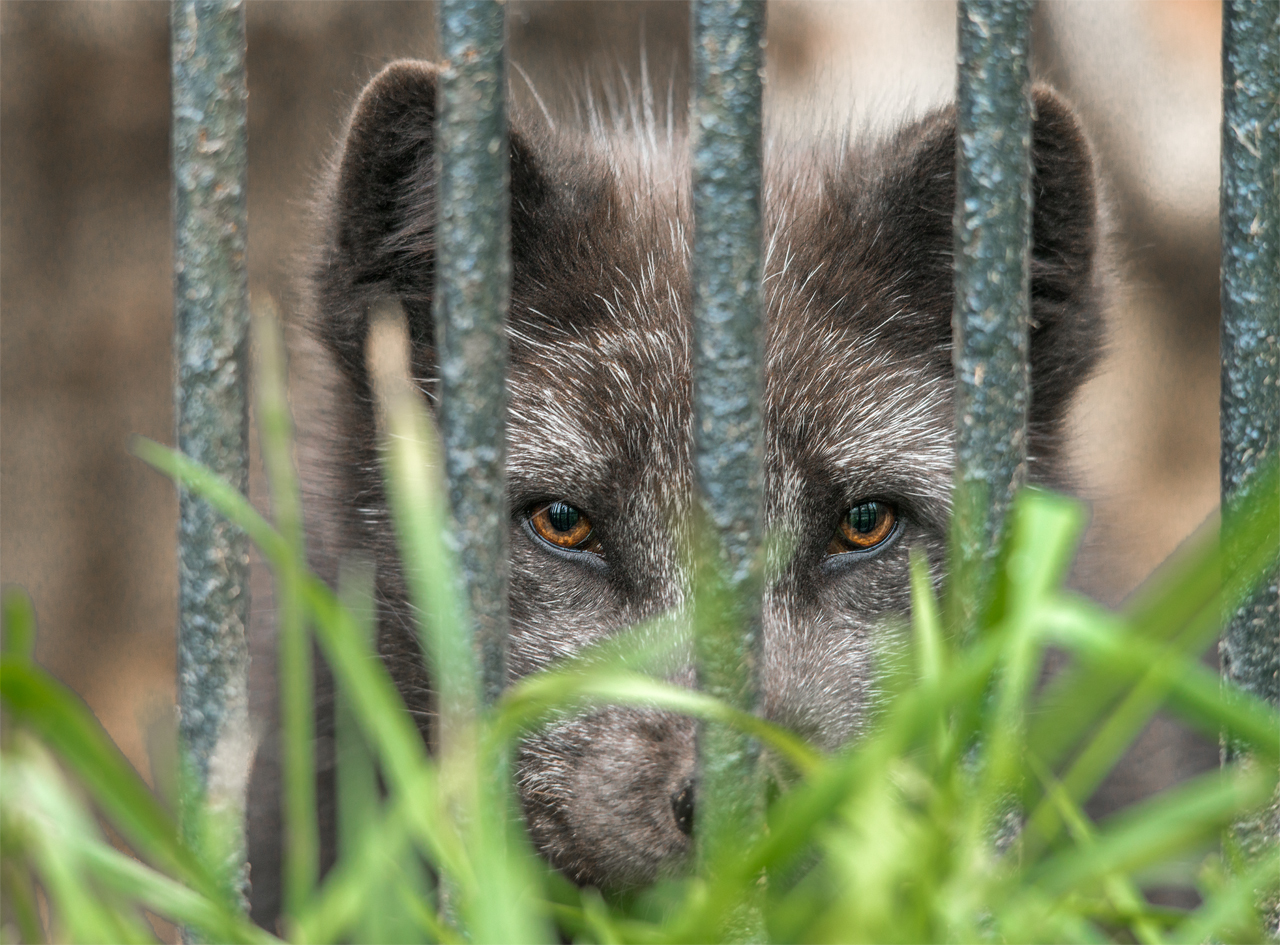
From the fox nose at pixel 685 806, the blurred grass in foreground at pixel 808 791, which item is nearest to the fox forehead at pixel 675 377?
the fox nose at pixel 685 806

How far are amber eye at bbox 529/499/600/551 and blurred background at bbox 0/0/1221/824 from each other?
256 centimetres

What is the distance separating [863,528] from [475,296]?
1242mm

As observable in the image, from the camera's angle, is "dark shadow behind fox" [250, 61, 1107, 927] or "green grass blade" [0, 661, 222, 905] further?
"dark shadow behind fox" [250, 61, 1107, 927]

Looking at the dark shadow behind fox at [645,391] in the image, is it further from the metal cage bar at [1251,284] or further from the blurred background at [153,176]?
the blurred background at [153,176]

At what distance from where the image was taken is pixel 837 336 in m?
2.58

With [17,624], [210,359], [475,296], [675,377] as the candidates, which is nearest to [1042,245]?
[675,377]

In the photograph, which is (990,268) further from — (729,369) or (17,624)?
(17,624)

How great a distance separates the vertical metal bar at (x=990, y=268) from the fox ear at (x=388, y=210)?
1.03 metres

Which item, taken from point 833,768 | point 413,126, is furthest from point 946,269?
point 833,768

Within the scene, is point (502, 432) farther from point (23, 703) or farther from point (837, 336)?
point (837, 336)

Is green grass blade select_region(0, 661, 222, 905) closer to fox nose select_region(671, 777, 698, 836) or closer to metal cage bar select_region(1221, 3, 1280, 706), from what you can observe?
fox nose select_region(671, 777, 698, 836)

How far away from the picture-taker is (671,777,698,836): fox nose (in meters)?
1.88

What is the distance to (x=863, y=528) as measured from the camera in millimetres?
2500

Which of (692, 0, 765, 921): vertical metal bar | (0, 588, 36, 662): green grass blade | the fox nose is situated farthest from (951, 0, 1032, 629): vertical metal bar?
(0, 588, 36, 662): green grass blade
